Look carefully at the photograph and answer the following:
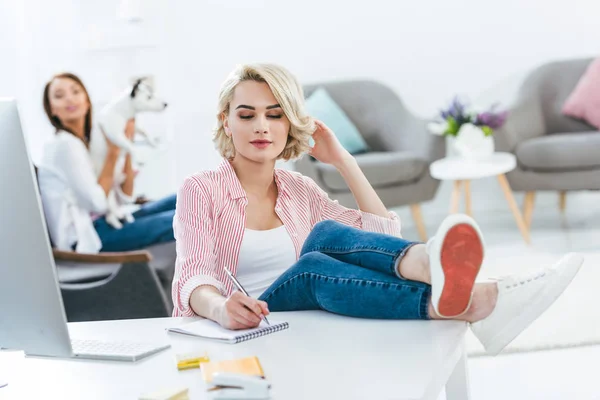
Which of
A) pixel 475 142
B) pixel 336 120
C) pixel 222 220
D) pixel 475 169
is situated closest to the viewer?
pixel 222 220

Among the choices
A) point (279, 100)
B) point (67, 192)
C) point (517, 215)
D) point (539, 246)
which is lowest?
point (539, 246)

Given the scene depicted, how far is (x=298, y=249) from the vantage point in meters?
1.96

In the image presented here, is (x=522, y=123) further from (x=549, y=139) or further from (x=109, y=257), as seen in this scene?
(x=109, y=257)

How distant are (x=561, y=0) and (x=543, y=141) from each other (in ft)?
4.04

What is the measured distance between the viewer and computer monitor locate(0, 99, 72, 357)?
1160mm

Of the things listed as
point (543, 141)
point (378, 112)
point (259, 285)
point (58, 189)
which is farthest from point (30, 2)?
point (259, 285)

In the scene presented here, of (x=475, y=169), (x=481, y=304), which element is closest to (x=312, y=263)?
(x=481, y=304)

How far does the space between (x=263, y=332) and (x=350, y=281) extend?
0.61ft

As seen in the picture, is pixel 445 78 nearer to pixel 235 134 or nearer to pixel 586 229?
pixel 586 229

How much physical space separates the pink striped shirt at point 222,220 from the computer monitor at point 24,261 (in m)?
0.49

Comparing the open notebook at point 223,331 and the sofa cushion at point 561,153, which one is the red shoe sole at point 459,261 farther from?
the sofa cushion at point 561,153

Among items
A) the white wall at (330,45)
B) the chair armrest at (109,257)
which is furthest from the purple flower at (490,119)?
the chair armrest at (109,257)

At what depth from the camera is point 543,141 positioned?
4.50 meters

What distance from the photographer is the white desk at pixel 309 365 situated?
1189mm
